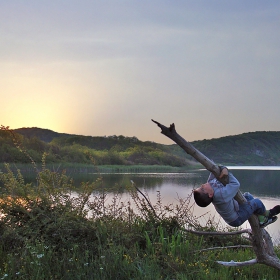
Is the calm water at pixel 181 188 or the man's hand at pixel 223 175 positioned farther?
the calm water at pixel 181 188

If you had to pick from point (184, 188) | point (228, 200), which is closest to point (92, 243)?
point (228, 200)

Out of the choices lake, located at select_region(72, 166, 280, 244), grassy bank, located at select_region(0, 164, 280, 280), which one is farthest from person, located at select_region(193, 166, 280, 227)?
lake, located at select_region(72, 166, 280, 244)

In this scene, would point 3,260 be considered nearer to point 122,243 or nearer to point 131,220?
point 122,243

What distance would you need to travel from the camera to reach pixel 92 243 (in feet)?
17.7

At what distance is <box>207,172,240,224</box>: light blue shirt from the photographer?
3326mm

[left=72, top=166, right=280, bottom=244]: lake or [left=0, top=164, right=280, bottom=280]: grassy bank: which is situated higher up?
A: [left=0, top=164, right=280, bottom=280]: grassy bank

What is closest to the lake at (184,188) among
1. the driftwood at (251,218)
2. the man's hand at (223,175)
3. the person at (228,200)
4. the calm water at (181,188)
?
the calm water at (181,188)

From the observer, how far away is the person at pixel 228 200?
3.33m

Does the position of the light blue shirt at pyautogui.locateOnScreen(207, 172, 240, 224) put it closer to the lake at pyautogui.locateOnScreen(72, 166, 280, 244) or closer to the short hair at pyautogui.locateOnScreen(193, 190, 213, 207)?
the short hair at pyautogui.locateOnScreen(193, 190, 213, 207)

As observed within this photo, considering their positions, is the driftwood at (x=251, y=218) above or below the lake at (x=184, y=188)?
above

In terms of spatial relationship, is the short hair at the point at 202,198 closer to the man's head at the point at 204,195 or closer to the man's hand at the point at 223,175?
the man's head at the point at 204,195

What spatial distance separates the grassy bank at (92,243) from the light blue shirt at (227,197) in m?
1.09

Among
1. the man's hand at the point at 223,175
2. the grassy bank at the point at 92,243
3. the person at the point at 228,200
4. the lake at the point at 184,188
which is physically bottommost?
the lake at the point at 184,188

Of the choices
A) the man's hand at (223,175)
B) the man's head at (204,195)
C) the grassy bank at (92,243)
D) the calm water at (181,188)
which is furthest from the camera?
the calm water at (181,188)
